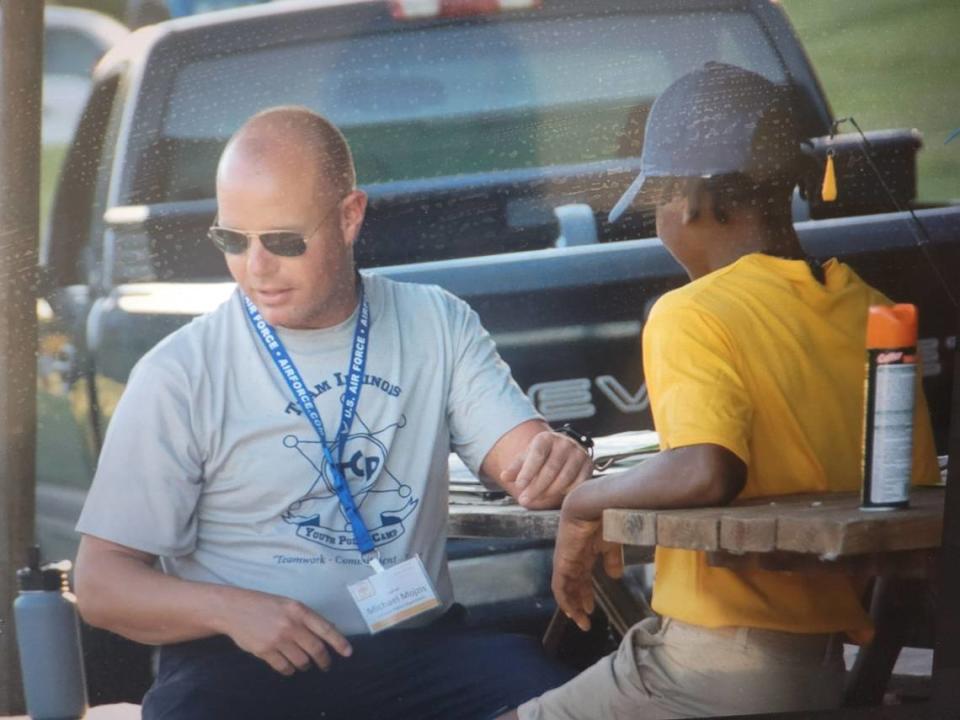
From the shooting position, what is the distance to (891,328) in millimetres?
2826

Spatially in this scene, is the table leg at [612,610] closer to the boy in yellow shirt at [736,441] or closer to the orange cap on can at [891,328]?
the boy in yellow shirt at [736,441]

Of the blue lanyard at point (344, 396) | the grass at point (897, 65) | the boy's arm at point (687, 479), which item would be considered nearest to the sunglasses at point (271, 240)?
the blue lanyard at point (344, 396)

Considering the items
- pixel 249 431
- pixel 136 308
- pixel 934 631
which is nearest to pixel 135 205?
pixel 136 308

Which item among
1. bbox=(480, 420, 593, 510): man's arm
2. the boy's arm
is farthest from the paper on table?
the boy's arm

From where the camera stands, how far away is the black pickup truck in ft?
10.6

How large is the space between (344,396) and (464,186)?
585mm

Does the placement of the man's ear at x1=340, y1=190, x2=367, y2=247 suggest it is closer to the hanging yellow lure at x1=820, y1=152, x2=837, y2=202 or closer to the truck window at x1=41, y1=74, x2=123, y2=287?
the truck window at x1=41, y1=74, x2=123, y2=287

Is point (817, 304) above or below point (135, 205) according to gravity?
below

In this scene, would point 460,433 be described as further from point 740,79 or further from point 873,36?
point 873,36

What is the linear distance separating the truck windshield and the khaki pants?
114 cm

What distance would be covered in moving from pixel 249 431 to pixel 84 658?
2.25 ft

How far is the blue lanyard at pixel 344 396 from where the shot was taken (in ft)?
10.3

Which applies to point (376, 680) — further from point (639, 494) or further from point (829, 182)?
point (829, 182)

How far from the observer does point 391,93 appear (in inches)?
132
